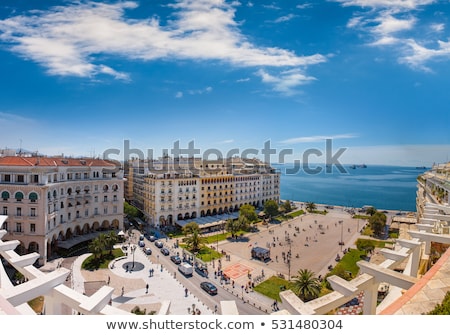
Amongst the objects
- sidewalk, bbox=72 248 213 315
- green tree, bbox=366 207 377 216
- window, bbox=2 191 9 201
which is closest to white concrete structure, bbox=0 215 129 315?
sidewalk, bbox=72 248 213 315

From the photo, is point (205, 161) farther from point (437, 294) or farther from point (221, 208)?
point (437, 294)

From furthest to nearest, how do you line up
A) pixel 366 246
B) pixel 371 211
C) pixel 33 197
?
1. pixel 371 211
2. pixel 366 246
3. pixel 33 197

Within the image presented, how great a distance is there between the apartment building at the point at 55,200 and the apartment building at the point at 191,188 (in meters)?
6.50

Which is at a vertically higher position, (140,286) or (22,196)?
(22,196)

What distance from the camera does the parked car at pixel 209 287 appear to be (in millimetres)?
22084

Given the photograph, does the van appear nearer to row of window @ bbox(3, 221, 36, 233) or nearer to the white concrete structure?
row of window @ bbox(3, 221, 36, 233)

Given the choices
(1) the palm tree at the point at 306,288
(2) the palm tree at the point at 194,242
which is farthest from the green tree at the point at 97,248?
(1) the palm tree at the point at 306,288

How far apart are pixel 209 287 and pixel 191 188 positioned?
76.4 ft

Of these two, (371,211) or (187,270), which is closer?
(187,270)

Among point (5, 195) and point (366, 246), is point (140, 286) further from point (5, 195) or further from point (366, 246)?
point (366, 246)

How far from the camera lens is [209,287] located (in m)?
22.5

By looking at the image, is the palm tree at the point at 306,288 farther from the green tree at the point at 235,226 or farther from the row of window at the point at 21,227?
the row of window at the point at 21,227

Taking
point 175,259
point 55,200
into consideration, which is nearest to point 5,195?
point 55,200

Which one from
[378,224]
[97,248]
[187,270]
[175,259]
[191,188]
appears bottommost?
[175,259]
